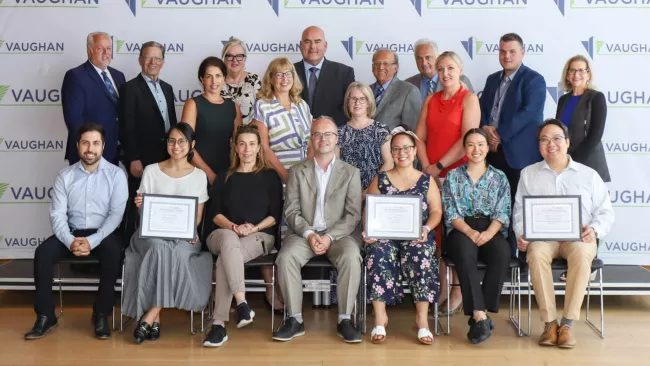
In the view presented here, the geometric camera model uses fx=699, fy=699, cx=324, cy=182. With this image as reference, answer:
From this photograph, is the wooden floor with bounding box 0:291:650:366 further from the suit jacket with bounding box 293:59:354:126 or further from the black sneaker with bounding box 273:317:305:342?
the suit jacket with bounding box 293:59:354:126

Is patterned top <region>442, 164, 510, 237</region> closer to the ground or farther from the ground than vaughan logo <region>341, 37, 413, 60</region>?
closer to the ground

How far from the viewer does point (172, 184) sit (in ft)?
15.6

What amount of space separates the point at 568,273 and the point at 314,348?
169 centimetres

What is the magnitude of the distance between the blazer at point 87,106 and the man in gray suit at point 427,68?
2495 millimetres

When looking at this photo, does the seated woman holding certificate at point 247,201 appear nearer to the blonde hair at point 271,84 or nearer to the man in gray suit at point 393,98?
the blonde hair at point 271,84

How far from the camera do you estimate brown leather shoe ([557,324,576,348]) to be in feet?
14.1

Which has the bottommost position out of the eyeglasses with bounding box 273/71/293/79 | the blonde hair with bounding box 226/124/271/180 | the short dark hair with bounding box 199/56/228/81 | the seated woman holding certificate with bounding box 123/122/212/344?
the seated woman holding certificate with bounding box 123/122/212/344

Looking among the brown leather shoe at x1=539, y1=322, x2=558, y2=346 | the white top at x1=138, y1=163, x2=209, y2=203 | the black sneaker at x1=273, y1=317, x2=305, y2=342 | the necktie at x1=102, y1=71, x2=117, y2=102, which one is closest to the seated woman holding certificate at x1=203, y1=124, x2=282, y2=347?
the white top at x1=138, y1=163, x2=209, y2=203

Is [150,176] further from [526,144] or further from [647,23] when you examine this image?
[647,23]

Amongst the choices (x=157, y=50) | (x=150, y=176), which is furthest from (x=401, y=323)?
(x=157, y=50)

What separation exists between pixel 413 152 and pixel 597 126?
59.2 inches

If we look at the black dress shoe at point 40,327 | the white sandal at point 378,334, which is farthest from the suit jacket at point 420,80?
the black dress shoe at point 40,327

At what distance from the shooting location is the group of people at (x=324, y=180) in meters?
4.49

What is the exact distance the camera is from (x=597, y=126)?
5137 mm
